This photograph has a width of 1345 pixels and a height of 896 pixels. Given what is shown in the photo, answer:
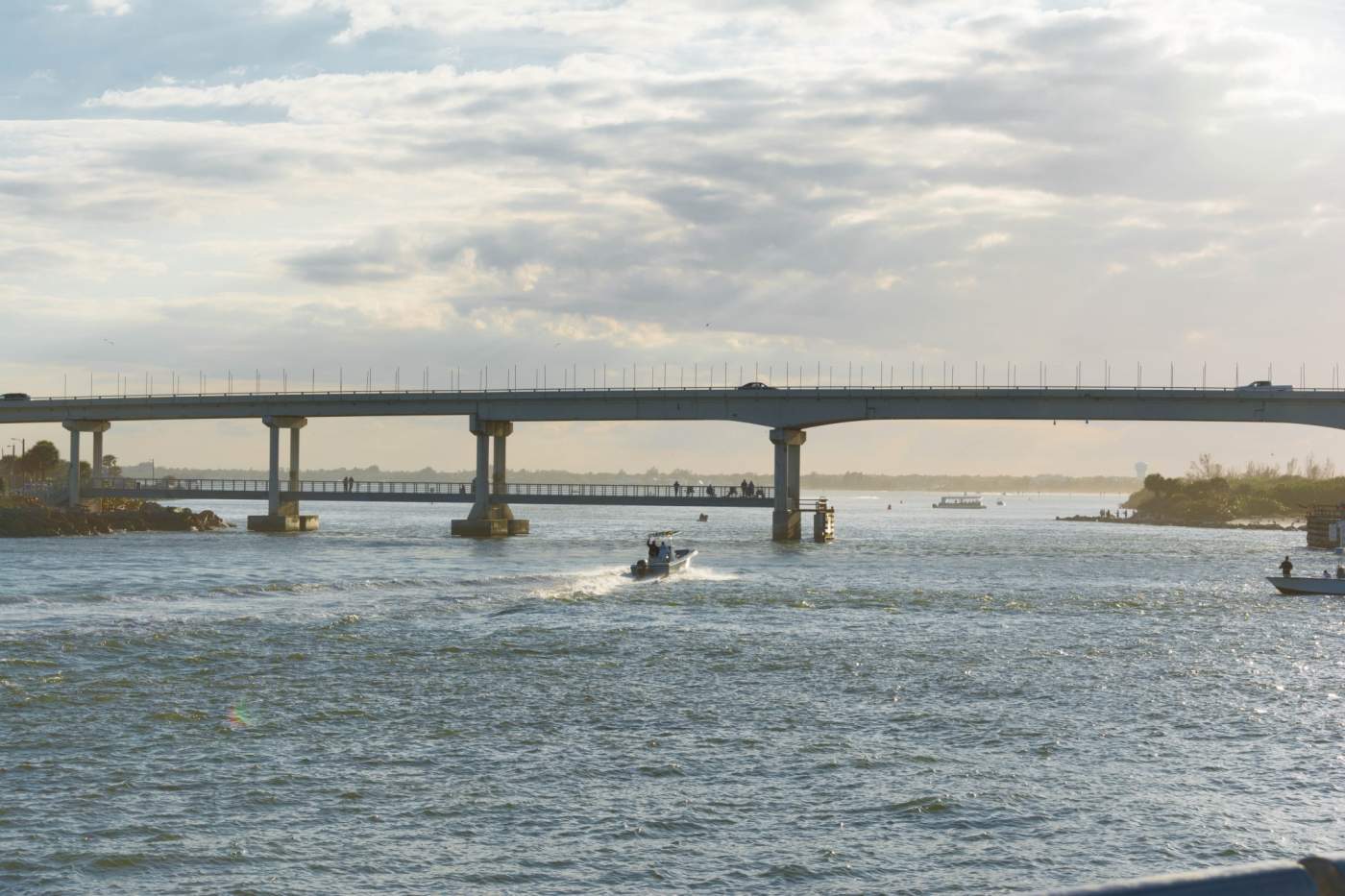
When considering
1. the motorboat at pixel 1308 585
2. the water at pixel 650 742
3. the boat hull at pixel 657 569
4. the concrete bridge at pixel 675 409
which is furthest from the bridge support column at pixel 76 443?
the motorboat at pixel 1308 585

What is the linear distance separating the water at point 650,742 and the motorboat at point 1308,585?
9.61m

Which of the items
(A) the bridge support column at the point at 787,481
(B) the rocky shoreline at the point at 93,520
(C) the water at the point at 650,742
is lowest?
(B) the rocky shoreline at the point at 93,520

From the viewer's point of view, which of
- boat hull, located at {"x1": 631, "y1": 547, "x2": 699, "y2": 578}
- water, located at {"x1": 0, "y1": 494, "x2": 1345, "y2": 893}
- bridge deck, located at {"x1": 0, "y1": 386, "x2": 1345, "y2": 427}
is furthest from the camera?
bridge deck, located at {"x1": 0, "y1": 386, "x2": 1345, "y2": 427}

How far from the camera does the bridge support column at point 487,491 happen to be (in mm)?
138000

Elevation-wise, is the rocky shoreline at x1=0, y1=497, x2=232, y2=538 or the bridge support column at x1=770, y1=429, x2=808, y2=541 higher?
the bridge support column at x1=770, y1=429, x2=808, y2=541

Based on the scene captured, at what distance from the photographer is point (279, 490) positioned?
152 meters

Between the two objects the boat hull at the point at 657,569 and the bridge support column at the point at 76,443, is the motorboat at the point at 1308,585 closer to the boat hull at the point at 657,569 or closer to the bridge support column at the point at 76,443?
the boat hull at the point at 657,569

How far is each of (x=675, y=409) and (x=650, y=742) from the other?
342ft

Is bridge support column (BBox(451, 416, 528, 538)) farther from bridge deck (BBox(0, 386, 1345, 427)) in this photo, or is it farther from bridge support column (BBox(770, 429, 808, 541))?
bridge support column (BBox(770, 429, 808, 541))

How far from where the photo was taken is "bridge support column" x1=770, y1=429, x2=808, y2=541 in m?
128

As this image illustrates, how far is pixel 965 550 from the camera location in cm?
11525

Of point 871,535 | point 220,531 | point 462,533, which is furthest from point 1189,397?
point 220,531

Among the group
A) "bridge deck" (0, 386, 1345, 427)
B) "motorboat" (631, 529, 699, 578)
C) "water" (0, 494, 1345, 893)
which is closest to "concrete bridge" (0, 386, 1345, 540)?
"bridge deck" (0, 386, 1345, 427)

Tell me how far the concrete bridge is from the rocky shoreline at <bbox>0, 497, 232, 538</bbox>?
6.60 meters
